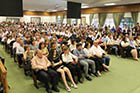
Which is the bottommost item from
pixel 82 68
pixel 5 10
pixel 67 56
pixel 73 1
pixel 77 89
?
pixel 77 89

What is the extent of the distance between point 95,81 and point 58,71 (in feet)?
3.83

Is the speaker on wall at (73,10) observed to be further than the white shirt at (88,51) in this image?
Yes

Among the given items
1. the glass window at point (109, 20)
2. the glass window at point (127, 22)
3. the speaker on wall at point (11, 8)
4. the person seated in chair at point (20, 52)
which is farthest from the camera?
the glass window at point (109, 20)

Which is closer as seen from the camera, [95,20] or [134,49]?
[134,49]

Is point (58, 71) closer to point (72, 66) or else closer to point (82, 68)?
point (72, 66)

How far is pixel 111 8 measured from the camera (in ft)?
36.9

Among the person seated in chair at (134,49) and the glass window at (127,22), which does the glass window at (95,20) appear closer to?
the glass window at (127,22)

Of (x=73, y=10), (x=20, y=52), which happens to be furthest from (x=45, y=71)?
(x=73, y=10)

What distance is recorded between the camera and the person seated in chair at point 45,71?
306 cm

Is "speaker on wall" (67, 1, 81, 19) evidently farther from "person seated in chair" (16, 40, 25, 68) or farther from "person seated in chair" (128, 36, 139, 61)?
"person seated in chair" (16, 40, 25, 68)

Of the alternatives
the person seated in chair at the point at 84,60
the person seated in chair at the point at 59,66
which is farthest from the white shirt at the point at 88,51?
the person seated in chair at the point at 59,66

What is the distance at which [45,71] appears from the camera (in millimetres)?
3217

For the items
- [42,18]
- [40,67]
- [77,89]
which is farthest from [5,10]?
[42,18]

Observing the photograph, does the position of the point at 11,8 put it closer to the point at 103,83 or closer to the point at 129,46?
the point at 103,83
